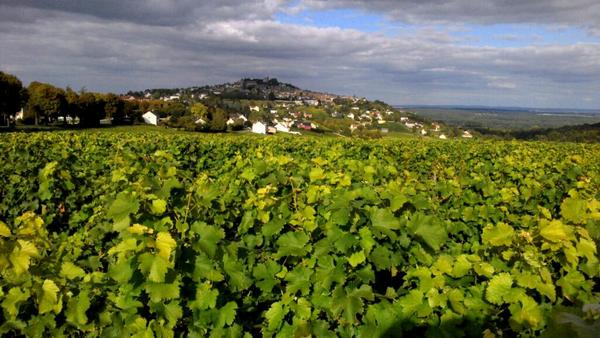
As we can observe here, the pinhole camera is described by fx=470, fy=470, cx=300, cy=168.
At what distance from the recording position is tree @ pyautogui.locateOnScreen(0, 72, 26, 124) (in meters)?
57.8

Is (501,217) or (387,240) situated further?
(501,217)

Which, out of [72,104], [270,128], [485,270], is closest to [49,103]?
[72,104]

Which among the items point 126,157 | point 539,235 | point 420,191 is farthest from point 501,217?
point 126,157

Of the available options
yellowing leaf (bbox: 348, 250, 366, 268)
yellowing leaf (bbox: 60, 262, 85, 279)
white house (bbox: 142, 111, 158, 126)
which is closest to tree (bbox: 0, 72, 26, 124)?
white house (bbox: 142, 111, 158, 126)

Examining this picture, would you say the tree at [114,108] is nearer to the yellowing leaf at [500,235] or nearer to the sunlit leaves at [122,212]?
the sunlit leaves at [122,212]

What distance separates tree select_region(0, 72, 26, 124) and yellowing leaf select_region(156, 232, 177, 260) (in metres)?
66.1

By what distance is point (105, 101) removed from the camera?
7788cm

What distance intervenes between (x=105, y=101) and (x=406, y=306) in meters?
82.8

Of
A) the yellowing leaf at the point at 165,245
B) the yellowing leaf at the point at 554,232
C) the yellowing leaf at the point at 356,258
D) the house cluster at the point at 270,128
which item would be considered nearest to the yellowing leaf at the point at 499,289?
the yellowing leaf at the point at 554,232

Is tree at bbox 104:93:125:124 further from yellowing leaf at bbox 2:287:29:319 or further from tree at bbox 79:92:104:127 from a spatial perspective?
yellowing leaf at bbox 2:287:29:319

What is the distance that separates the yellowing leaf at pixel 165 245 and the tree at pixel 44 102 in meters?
73.9

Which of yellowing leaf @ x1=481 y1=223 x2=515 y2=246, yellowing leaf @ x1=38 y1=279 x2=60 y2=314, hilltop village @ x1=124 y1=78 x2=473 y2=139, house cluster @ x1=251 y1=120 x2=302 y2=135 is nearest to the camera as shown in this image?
yellowing leaf @ x1=38 y1=279 x2=60 y2=314

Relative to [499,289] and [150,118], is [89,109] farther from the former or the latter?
[499,289]

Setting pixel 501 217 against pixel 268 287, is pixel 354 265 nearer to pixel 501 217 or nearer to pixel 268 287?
pixel 268 287
